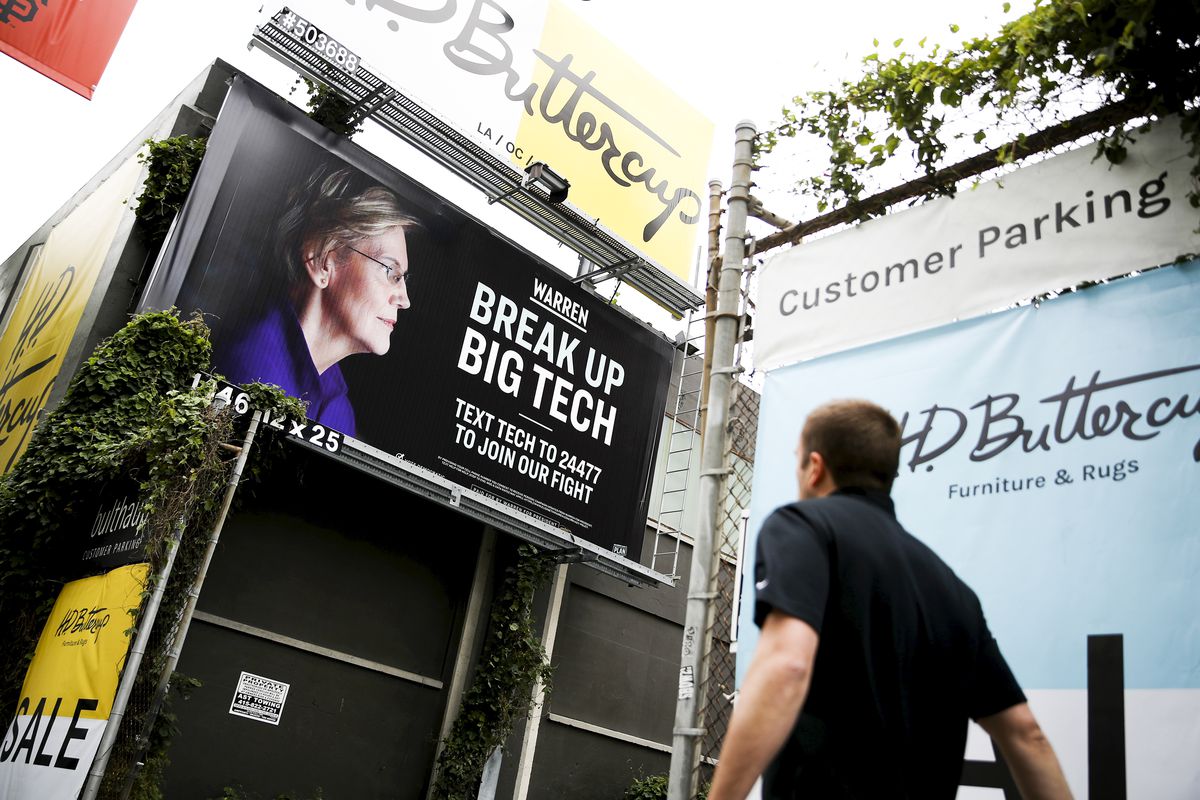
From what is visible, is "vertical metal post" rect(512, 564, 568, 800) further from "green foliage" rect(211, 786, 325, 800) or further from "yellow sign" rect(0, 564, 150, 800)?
"yellow sign" rect(0, 564, 150, 800)

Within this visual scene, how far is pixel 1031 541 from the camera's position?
3.16 metres

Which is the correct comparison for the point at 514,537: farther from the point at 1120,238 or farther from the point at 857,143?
the point at 1120,238

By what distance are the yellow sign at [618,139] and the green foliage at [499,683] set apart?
5.31 m

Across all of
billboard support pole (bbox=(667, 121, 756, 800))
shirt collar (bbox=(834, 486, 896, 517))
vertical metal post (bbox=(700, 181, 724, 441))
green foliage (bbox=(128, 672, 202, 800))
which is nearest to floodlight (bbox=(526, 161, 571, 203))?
green foliage (bbox=(128, 672, 202, 800))

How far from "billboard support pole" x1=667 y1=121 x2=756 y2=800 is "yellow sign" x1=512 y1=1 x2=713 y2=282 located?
8937mm

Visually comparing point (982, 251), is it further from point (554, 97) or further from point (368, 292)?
point (554, 97)

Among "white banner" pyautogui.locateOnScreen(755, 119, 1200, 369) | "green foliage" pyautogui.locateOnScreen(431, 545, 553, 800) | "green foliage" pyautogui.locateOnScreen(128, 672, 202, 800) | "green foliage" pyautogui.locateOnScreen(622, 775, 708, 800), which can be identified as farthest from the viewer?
"green foliage" pyautogui.locateOnScreen(622, 775, 708, 800)

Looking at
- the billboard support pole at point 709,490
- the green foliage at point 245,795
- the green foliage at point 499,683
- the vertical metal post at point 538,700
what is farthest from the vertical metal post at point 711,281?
the vertical metal post at point 538,700

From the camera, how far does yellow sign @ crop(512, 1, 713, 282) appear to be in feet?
44.6

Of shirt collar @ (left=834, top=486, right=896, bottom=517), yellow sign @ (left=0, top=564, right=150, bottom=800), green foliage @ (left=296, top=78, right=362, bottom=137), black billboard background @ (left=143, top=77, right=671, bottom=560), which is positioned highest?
green foliage @ (left=296, top=78, right=362, bottom=137)

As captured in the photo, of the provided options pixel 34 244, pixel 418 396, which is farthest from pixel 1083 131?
pixel 34 244

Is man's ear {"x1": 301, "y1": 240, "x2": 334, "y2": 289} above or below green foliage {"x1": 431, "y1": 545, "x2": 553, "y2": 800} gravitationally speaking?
above

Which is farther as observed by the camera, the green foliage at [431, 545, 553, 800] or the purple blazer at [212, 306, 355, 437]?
the green foliage at [431, 545, 553, 800]

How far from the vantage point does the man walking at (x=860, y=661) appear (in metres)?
1.90
